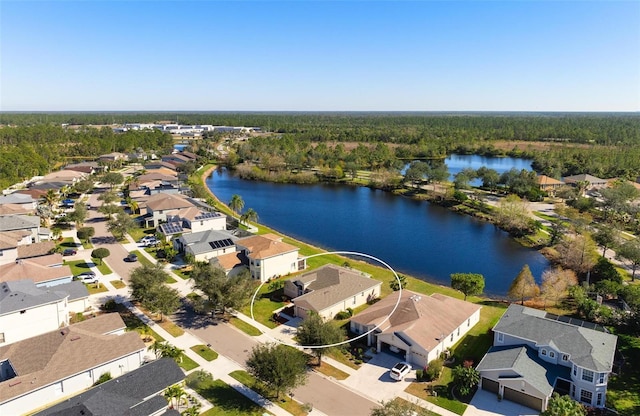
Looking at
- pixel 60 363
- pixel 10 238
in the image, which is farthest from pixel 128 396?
pixel 10 238

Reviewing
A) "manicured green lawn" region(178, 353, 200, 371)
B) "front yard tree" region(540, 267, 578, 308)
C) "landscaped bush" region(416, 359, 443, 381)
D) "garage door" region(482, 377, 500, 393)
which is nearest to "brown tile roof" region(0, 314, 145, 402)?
"manicured green lawn" region(178, 353, 200, 371)

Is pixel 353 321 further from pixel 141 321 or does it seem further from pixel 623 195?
pixel 623 195

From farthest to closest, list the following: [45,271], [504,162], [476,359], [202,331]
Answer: [504,162]
[45,271]
[202,331]
[476,359]

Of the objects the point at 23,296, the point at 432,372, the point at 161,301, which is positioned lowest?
the point at 432,372

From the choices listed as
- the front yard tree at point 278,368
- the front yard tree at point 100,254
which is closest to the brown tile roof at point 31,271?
the front yard tree at point 100,254

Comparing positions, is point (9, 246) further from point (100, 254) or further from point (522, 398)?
point (522, 398)

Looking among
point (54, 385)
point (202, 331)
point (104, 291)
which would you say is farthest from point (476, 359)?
point (104, 291)
